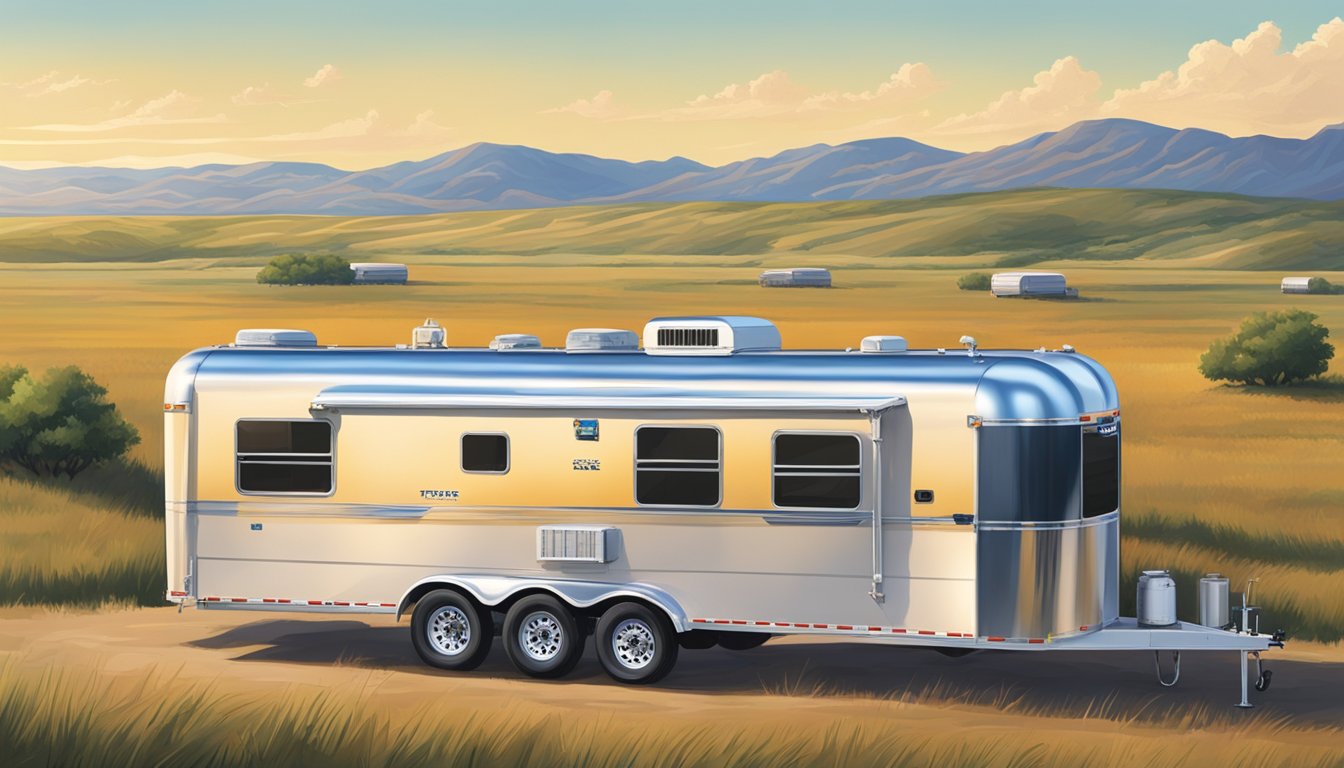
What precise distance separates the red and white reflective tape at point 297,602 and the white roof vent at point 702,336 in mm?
2849

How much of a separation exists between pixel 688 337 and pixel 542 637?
2.51 metres

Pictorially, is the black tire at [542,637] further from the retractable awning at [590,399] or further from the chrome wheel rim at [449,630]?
the retractable awning at [590,399]

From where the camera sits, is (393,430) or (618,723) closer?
(618,723)

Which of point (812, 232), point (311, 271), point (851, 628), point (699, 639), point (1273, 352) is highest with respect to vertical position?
point (812, 232)

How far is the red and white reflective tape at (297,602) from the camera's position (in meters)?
16.9

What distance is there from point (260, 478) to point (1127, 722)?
6820 mm

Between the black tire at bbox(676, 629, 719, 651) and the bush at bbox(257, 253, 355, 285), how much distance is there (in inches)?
3022

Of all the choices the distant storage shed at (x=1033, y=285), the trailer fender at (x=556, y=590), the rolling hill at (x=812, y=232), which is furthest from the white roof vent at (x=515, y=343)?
the rolling hill at (x=812, y=232)

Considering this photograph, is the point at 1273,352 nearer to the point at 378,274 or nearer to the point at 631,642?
the point at 631,642

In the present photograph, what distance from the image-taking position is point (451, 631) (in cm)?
1689

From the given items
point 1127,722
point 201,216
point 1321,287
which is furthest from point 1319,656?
point 201,216

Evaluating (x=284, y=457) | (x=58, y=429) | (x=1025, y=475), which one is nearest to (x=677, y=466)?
(x=1025, y=475)

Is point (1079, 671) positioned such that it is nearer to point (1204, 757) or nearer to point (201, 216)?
point (1204, 757)

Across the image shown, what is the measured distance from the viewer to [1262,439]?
3966 centimetres
